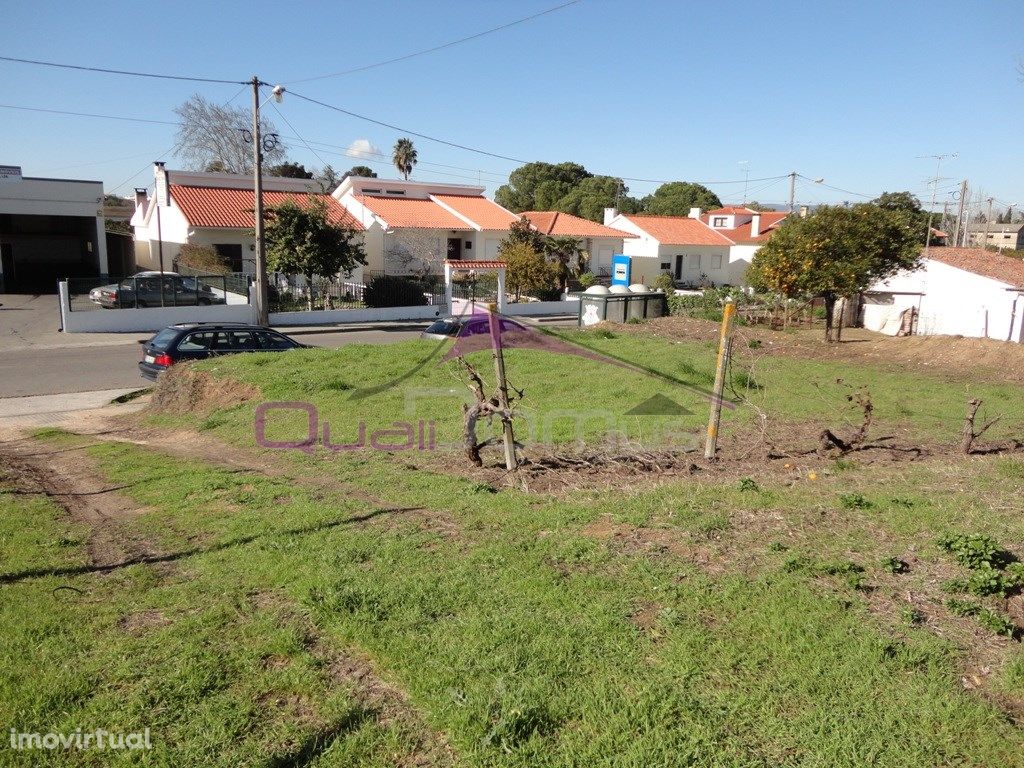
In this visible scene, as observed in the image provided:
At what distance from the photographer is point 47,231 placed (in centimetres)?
4138

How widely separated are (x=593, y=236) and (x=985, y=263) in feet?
77.4

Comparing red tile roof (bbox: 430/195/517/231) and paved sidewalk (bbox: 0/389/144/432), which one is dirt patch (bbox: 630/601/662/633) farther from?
red tile roof (bbox: 430/195/517/231)

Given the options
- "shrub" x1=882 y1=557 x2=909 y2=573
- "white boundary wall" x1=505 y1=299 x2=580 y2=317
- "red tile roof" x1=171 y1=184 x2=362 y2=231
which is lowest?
"shrub" x1=882 y1=557 x2=909 y2=573

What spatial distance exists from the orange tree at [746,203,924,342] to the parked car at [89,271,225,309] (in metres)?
21.8

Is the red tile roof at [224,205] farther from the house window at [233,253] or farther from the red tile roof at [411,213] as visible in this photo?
the red tile roof at [411,213]

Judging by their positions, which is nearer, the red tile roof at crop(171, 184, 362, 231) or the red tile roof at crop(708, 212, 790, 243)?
the red tile roof at crop(171, 184, 362, 231)

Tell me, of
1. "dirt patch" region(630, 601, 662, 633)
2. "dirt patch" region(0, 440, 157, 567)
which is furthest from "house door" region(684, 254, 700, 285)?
"dirt patch" region(630, 601, 662, 633)

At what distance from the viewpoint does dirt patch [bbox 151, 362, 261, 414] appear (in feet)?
40.3

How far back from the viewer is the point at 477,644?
4.24 metres

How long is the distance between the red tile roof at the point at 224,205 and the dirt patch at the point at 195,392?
2103cm

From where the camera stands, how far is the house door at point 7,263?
37.4 meters

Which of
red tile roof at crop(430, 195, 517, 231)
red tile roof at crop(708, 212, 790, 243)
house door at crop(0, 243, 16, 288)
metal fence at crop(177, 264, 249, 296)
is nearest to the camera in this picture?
metal fence at crop(177, 264, 249, 296)

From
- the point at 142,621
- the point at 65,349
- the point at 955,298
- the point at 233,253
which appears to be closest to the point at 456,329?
the point at 65,349

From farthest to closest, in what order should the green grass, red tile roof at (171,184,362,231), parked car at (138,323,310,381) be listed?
red tile roof at (171,184,362,231)
parked car at (138,323,310,381)
the green grass
